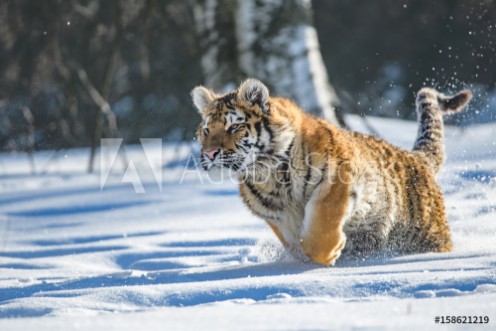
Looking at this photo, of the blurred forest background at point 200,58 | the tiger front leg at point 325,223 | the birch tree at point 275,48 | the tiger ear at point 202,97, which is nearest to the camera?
the tiger front leg at point 325,223

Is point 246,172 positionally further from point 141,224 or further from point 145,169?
point 145,169

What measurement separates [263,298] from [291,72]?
5.04 metres

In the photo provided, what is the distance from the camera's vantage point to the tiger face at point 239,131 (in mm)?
4645

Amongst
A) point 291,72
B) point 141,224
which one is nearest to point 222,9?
point 291,72

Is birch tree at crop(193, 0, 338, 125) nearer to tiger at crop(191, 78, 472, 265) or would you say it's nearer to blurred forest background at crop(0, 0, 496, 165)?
blurred forest background at crop(0, 0, 496, 165)

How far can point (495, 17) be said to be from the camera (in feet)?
59.8

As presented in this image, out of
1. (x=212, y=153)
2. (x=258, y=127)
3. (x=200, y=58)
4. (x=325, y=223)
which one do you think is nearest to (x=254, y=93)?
(x=258, y=127)

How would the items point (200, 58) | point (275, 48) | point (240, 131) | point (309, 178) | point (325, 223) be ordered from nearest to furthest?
point (325, 223)
point (309, 178)
point (240, 131)
point (275, 48)
point (200, 58)

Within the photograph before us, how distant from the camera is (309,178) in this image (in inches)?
179

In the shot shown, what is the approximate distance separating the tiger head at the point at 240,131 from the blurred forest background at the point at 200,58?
3493 mm

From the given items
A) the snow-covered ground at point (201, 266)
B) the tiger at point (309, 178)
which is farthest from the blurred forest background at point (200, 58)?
the tiger at point (309, 178)

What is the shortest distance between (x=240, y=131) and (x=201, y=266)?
0.86 meters

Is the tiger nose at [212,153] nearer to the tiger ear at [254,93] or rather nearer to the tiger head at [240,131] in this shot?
the tiger head at [240,131]

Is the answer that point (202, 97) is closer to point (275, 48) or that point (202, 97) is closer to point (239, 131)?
point (239, 131)
